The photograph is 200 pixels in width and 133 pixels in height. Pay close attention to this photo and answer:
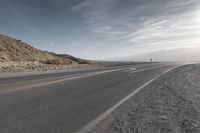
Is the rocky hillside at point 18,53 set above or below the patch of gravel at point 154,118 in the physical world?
above

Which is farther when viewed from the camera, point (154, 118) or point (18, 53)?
point (18, 53)

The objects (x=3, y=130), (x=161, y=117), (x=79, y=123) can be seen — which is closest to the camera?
(x=3, y=130)

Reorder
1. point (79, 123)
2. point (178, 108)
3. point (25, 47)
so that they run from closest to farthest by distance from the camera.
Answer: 1. point (79, 123)
2. point (178, 108)
3. point (25, 47)

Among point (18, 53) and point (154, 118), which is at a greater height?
point (18, 53)

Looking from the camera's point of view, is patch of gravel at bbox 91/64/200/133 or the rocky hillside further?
the rocky hillside

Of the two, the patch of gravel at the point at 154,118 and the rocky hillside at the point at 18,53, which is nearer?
the patch of gravel at the point at 154,118

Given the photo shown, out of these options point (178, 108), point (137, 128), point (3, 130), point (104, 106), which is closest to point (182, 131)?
point (137, 128)

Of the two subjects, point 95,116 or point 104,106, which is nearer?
point 95,116

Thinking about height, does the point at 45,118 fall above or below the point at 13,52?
below

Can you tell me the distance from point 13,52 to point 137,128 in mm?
45462

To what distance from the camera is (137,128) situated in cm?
398

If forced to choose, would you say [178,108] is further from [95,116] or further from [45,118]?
[45,118]

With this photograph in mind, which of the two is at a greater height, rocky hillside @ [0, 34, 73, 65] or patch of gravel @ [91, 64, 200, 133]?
rocky hillside @ [0, 34, 73, 65]

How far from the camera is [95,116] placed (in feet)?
15.7
